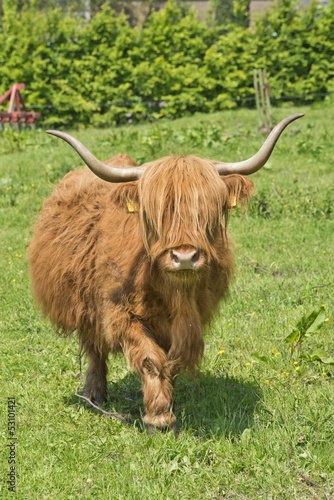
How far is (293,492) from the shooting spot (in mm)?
2863

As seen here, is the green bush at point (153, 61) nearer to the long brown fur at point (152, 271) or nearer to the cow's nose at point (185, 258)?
the long brown fur at point (152, 271)

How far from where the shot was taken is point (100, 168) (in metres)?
3.22

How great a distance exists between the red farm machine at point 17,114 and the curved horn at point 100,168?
41.4 ft

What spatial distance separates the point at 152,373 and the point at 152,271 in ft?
1.91

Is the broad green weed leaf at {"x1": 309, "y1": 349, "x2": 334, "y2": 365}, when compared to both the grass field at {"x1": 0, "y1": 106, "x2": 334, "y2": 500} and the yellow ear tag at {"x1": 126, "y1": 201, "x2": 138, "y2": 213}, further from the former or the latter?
the yellow ear tag at {"x1": 126, "y1": 201, "x2": 138, "y2": 213}

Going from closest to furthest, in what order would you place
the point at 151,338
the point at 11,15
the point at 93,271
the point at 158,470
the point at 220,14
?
the point at 158,470
the point at 151,338
the point at 93,271
the point at 11,15
the point at 220,14

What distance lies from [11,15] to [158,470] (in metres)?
17.8

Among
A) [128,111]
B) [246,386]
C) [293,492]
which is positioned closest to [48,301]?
[246,386]

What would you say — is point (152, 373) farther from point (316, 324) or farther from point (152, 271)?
point (316, 324)

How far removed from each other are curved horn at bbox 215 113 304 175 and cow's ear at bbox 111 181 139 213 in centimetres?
54

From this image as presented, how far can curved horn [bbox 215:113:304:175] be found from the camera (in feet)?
10.4

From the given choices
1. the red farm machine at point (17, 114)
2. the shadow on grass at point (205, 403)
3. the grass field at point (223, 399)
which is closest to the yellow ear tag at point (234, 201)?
the grass field at point (223, 399)

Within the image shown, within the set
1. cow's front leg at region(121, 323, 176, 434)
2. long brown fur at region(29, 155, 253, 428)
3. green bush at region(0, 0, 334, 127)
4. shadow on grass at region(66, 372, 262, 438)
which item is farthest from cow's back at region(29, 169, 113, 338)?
green bush at region(0, 0, 334, 127)

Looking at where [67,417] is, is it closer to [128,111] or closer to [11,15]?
[128,111]
